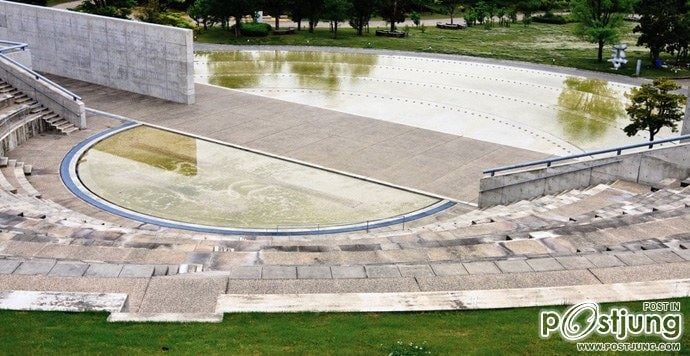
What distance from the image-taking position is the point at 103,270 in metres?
14.3

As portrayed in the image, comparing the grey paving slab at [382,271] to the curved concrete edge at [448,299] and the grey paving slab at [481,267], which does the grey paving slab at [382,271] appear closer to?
the curved concrete edge at [448,299]

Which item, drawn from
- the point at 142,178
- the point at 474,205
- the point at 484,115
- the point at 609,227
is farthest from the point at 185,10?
the point at 609,227

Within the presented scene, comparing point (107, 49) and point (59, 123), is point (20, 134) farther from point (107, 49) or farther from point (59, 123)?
point (107, 49)

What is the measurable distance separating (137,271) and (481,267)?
667 cm

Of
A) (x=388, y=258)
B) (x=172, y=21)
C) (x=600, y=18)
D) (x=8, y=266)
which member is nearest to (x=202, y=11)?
(x=172, y=21)

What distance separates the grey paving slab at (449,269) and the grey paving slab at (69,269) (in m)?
6.77

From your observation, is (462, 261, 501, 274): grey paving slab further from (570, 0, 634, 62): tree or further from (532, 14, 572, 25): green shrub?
(532, 14, 572, 25): green shrub

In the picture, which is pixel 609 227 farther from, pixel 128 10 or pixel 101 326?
pixel 128 10

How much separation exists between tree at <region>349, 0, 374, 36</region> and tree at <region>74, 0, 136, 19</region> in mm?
17396

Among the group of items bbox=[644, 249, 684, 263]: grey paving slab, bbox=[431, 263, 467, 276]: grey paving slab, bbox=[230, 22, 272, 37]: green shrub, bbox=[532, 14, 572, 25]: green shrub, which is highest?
bbox=[532, 14, 572, 25]: green shrub

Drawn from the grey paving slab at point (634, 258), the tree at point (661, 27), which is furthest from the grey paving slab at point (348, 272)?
the tree at point (661, 27)

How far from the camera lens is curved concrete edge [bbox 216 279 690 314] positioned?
1279 centimetres

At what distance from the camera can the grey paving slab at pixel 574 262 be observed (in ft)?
47.7

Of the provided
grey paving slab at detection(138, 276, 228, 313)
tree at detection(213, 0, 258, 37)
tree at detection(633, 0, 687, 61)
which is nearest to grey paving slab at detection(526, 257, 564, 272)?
grey paving slab at detection(138, 276, 228, 313)
